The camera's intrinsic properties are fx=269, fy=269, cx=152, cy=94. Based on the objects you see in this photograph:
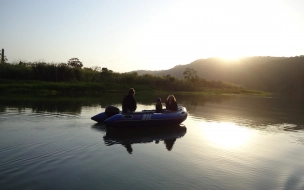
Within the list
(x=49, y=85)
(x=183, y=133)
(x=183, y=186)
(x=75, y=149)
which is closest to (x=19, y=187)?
(x=75, y=149)

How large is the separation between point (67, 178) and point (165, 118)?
25.7 ft

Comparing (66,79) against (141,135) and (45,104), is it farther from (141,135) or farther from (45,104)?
(141,135)

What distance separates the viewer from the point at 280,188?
708cm

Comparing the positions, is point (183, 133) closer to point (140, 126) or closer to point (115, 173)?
point (140, 126)

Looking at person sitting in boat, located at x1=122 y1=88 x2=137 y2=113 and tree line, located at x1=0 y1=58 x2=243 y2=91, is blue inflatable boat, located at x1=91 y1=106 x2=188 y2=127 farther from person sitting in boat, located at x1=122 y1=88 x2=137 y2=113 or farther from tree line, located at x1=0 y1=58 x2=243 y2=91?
tree line, located at x1=0 y1=58 x2=243 y2=91

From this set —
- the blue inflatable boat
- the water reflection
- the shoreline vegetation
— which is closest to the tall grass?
the shoreline vegetation

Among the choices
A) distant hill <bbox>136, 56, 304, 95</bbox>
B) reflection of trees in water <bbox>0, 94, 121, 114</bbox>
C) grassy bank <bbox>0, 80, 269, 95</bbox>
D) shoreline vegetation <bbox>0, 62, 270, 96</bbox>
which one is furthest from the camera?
distant hill <bbox>136, 56, 304, 95</bbox>

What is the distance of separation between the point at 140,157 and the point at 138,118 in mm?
4215

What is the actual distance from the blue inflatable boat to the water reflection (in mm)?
325

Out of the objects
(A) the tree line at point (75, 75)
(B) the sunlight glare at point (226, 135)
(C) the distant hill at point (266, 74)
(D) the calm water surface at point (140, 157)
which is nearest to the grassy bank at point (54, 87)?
(A) the tree line at point (75, 75)

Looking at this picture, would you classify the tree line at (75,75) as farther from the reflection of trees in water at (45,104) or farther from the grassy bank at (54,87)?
the reflection of trees in water at (45,104)

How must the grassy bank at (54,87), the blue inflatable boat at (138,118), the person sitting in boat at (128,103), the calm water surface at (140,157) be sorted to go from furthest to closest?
1. the grassy bank at (54,87)
2. the person sitting in boat at (128,103)
3. the blue inflatable boat at (138,118)
4. the calm water surface at (140,157)

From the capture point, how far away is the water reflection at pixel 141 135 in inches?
427

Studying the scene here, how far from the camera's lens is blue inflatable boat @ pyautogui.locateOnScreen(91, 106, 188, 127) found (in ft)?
41.3
